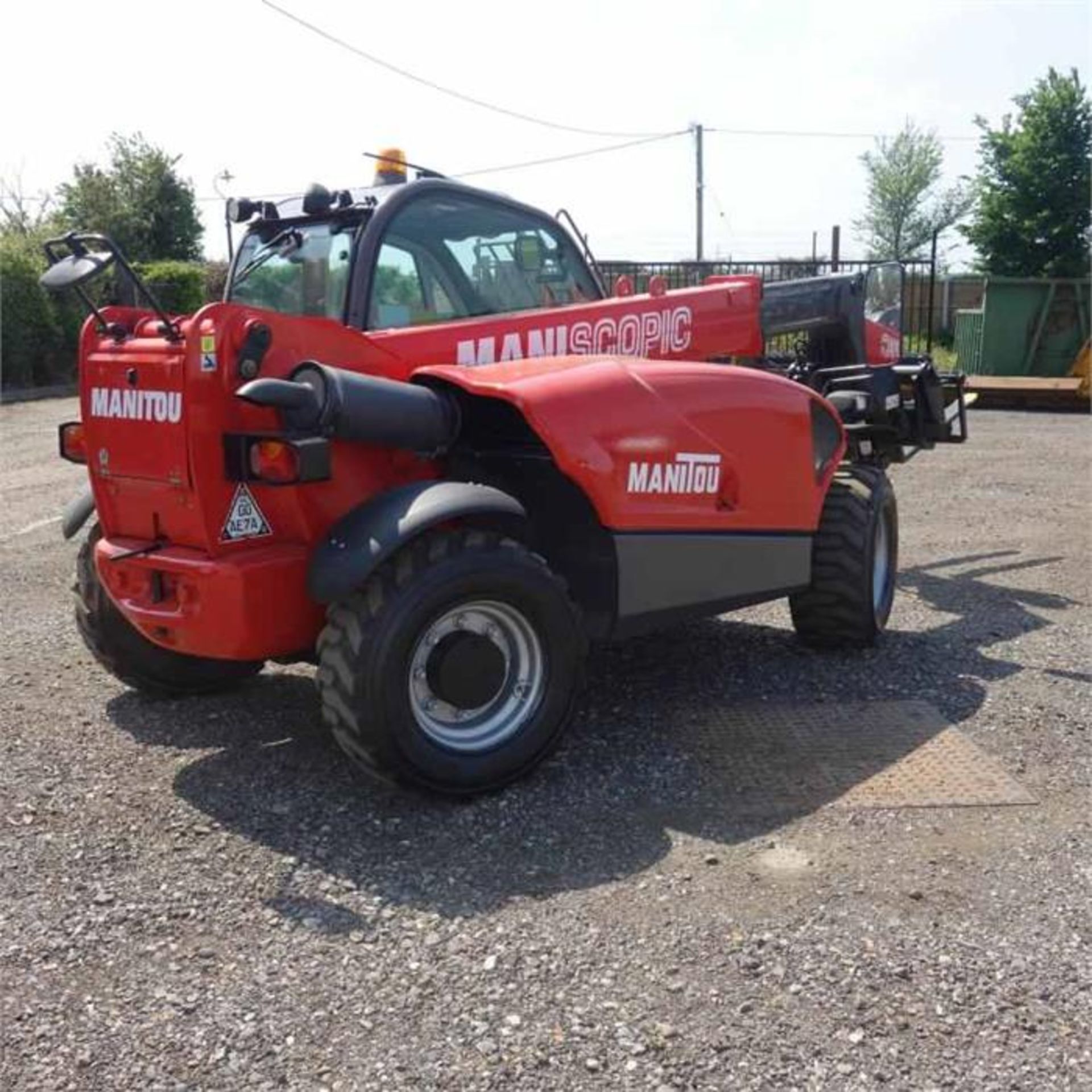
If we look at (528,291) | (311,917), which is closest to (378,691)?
(311,917)

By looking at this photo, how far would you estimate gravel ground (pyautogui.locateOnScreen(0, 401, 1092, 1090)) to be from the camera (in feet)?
9.39

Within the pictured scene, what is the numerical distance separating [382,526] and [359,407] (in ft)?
1.35

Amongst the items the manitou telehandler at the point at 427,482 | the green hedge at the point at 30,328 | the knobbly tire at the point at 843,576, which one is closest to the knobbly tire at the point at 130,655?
the manitou telehandler at the point at 427,482

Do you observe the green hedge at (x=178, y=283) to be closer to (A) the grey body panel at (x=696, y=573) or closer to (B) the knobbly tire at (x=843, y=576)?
(B) the knobbly tire at (x=843, y=576)

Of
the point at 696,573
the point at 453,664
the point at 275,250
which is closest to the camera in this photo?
the point at 453,664

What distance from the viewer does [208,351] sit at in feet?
13.3

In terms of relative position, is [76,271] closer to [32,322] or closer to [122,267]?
[122,267]

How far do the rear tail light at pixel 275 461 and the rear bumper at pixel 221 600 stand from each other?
0.93ft

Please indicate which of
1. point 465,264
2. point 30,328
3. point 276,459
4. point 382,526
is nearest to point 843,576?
point 465,264

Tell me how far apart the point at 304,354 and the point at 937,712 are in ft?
9.46

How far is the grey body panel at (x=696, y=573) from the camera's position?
4609 mm

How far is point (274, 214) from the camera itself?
5.72 metres

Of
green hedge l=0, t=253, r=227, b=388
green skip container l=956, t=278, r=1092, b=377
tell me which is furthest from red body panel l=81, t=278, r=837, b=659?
green hedge l=0, t=253, r=227, b=388

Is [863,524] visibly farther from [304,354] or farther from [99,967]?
[99,967]
